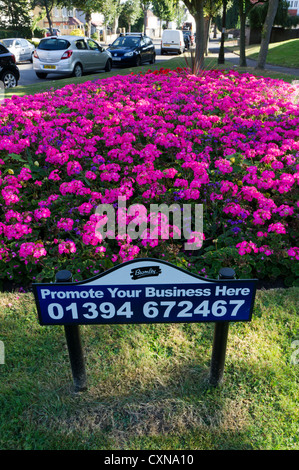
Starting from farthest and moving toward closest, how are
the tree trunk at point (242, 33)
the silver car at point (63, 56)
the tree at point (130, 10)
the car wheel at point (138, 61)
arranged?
the tree at point (130, 10) < the car wheel at point (138, 61) < the tree trunk at point (242, 33) < the silver car at point (63, 56)

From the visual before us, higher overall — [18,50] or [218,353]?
[218,353]

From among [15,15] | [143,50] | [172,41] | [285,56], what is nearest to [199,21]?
[143,50]

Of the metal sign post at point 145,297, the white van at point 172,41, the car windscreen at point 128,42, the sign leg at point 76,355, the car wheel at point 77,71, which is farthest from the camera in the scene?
the white van at point 172,41

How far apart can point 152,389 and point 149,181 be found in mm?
2341

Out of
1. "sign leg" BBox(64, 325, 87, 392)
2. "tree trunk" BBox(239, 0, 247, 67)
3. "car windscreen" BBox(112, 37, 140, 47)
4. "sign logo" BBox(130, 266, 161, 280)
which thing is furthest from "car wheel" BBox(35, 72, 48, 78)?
"sign logo" BBox(130, 266, 161, 280)

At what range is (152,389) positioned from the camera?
2715mm

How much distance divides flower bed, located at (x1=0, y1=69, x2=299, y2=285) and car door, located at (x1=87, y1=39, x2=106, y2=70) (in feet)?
31.4

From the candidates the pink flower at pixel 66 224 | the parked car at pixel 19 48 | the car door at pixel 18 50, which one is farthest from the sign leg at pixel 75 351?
the car door at pixel 18 50

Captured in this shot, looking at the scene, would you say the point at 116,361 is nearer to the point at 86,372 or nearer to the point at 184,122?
the point at 86,372

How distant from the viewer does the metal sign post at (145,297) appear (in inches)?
77.9

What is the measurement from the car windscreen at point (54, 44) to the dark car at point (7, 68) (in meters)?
2.45

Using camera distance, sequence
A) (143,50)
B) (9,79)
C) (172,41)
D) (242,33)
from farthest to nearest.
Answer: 1. (172,41)
2. (143,50)
3. (242,33)
4. (9,79)

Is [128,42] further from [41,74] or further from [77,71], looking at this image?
[41,74]

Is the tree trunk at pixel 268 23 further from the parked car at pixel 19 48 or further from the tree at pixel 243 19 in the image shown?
the parked car at pixel 19 48
